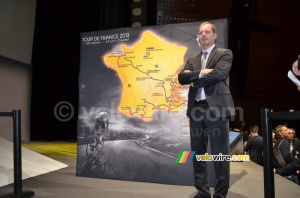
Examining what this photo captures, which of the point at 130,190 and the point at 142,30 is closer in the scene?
the point at 130,190

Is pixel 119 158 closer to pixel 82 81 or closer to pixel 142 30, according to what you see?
pixel 82 81

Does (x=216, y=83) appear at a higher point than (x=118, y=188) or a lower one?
higher

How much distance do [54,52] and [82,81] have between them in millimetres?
6568

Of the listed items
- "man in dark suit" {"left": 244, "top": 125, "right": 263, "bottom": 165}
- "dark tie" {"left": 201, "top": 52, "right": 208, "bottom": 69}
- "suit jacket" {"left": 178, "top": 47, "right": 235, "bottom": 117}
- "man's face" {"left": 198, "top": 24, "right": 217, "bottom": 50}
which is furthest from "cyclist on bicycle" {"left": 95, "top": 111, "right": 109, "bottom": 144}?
"man in dark suit" {"left": 244, "top": 125, "right": 263, "bottom": 165}

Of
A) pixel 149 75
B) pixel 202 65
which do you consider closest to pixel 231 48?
pixel 149 75

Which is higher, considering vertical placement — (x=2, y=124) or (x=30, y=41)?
(x=30, y=41)

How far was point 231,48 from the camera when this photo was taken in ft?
27.7

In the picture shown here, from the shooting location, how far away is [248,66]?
350 inches

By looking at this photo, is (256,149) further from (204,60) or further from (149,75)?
A: (204,60)

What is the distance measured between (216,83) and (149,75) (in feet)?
3.32

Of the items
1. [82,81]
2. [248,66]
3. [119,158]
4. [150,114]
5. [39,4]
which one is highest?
[39,4]

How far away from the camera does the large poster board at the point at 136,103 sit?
2.93 meters

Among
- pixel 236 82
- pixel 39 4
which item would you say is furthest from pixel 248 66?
pixel 39 4

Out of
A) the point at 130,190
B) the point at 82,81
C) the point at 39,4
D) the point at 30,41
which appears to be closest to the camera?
the point at 130,190
